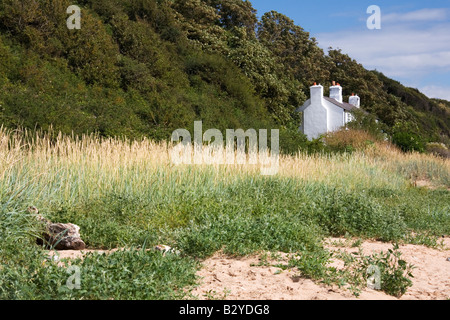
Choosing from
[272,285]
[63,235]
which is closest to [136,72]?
[63,235]

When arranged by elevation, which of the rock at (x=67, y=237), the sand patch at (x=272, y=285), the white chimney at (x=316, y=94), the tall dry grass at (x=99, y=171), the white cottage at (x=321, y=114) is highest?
the white chimney at (x=316, y=94)

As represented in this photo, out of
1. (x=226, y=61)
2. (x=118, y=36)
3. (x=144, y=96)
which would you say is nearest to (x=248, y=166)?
(x=144, y=96)

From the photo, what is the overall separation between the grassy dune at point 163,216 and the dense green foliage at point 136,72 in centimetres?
446

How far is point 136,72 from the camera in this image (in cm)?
1648

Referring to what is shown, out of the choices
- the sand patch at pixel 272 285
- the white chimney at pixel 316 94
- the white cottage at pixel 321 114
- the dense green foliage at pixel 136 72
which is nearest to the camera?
the sand patch at pixel 272 285

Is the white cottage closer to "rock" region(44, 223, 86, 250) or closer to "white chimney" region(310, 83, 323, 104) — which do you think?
Result: "white chimney" region(310, 83, 323, 104)

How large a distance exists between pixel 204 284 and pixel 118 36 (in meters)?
16.0

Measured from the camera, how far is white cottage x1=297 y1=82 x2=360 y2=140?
25219 mm

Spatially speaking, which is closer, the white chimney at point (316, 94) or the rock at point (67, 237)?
the rock at point (67, 237)

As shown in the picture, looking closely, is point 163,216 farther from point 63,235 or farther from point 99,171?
point 99,171

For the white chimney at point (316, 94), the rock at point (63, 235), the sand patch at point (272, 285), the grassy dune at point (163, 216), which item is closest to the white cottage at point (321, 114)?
the white chimney at point (316, 94)

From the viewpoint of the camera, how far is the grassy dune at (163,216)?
3.40 meters

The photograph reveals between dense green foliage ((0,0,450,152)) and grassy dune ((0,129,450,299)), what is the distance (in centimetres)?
446

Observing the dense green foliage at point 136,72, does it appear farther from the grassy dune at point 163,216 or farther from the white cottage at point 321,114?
the grassy dune at point 163,216
